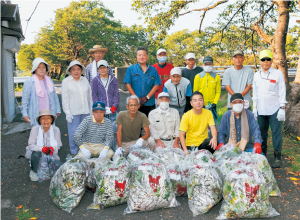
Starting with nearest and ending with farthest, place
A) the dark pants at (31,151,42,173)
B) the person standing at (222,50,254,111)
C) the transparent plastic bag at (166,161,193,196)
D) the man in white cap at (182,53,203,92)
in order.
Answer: the transparent plastic bag at (166,161,193,196) → the dark pants at (31,151,42,173) → the person standing at (222,50,254,111) → the man in white cap at (182,53,203,92)

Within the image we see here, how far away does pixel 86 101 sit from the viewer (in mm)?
4711

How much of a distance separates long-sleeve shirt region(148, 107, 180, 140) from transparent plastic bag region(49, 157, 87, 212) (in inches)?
65.9

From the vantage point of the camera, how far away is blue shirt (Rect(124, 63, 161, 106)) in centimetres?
496

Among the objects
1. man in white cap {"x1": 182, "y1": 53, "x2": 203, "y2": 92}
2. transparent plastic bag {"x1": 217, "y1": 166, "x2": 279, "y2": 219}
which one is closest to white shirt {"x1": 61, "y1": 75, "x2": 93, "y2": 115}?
man in white cap {"x1": 182, "y1": 53, "x2": 203, "y2": 92}

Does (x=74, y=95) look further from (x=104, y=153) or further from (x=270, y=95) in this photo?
(x=270, y=95)

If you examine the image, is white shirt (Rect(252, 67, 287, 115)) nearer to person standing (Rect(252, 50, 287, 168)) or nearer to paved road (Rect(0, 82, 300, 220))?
person standing (Rect(252, 50, 287, 168))

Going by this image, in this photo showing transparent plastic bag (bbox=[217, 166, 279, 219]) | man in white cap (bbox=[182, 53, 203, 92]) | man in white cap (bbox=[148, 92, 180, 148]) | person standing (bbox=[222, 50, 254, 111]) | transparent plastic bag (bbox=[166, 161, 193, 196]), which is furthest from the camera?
man in white cap (bbox=[182, 53, 203, 92])

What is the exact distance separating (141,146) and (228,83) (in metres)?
2.13

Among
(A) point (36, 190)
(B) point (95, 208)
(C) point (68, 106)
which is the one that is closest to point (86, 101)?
(C) point (68, 106)

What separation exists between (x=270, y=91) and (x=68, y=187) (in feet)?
11.8

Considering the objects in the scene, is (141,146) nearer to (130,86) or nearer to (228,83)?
(130,86)

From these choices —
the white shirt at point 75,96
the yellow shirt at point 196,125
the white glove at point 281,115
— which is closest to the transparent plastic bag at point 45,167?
the white shirt at point 75,96

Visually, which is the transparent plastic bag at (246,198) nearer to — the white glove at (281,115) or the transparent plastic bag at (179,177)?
the transparent plastic bag at (179,177)

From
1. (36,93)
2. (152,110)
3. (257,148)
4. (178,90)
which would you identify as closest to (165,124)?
(152,110)
